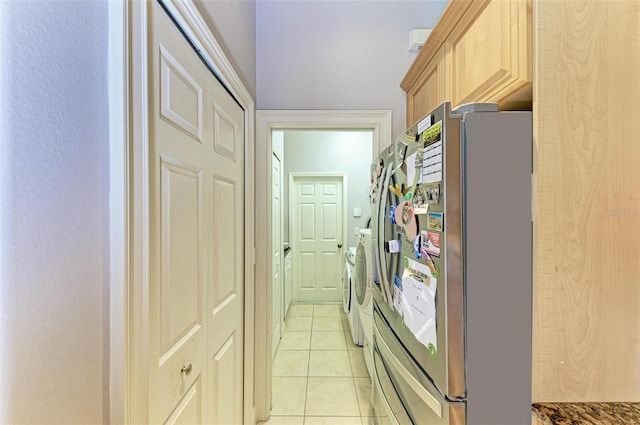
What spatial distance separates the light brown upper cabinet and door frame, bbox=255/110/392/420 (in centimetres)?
41

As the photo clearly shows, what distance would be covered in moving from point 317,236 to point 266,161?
2666 millimetres

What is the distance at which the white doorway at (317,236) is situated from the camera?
171 inches

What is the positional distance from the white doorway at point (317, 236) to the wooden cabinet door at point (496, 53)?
3.23 metres

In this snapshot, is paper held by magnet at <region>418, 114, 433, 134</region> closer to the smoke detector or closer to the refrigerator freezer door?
the refrigerator freezer door

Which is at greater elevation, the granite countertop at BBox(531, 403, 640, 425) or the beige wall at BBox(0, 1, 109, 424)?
the beige wall at BBox(0, 1, 109, 424)

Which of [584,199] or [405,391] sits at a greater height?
[584,199]

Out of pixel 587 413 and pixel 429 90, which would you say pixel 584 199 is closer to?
pixel 587 413

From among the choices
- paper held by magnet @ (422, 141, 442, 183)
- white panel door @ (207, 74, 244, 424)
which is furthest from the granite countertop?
white panel door @ (207, 74, 244, 424)

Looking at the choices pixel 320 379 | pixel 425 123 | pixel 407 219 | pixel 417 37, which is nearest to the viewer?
pixel 425 123

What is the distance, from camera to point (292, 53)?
72.9 inches

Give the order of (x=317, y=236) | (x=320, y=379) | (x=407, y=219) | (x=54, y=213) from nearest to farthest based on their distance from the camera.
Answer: (x=54, y=213) < (x=407, y=219) < (x=320, y=379) < (x=317, y=236)

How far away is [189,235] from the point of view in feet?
3.10

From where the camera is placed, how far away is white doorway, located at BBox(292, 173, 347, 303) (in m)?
4.33

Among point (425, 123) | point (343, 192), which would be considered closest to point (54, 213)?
point (425, 123)
